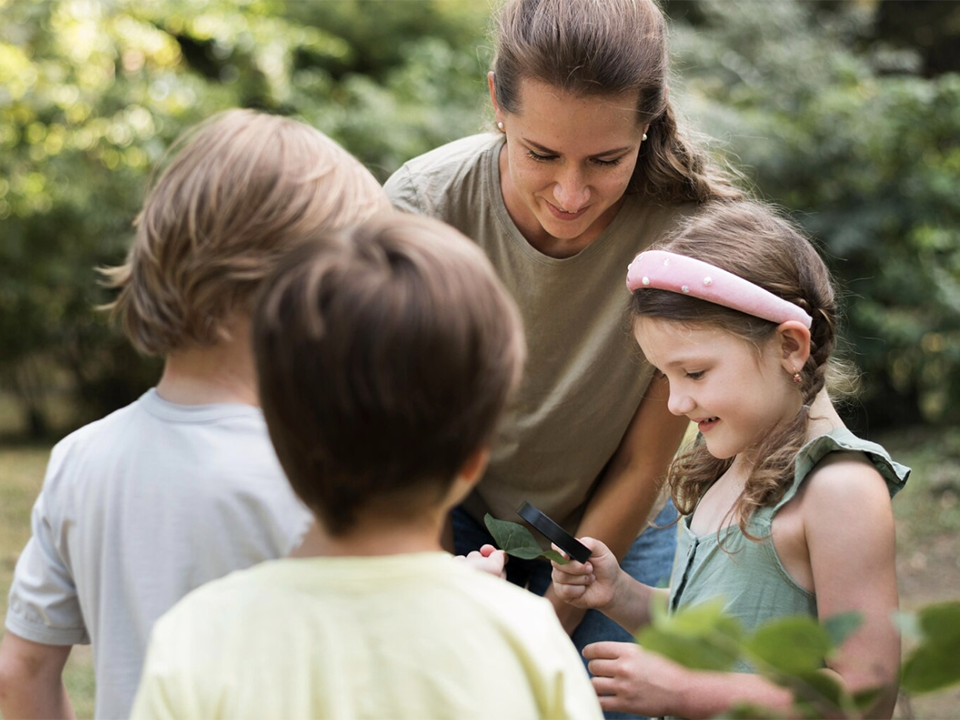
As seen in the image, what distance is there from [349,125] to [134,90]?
5.17 feet

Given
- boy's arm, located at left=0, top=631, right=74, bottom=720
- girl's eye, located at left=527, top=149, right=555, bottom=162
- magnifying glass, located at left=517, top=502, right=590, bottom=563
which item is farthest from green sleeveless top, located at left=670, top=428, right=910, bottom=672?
boy's arm, located at left=0, top=631, right=74, bottom=720

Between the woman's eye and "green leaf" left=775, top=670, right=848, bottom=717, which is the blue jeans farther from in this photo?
"green leaf" left=775, top=670, right=848, bottom=717

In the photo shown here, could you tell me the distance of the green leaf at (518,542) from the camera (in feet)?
6.48

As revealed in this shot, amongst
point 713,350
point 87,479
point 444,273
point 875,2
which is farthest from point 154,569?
A: point 875,2

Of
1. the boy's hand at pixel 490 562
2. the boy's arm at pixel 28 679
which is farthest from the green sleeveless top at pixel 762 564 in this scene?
the boy's arm at pixel 28 679

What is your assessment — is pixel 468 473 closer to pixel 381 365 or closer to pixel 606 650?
pixel 381 365

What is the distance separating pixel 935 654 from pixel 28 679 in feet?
4.35

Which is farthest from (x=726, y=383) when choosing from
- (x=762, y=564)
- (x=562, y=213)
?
(x=562, y=213)

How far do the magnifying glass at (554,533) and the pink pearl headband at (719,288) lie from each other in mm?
486

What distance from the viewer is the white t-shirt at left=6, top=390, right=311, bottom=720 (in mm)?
1519

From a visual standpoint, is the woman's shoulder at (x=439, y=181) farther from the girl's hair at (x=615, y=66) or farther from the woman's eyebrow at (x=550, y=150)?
the woman's eyebrow at (x=550, y=150)

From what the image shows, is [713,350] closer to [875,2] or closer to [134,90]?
[134,90]

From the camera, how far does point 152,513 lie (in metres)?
1.53

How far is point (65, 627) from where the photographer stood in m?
1.68
